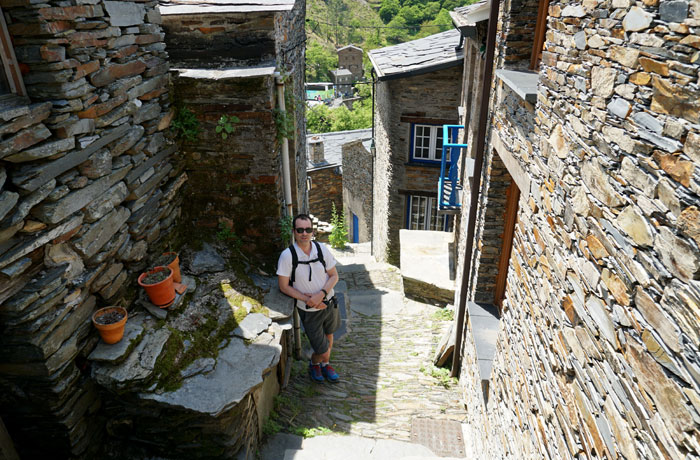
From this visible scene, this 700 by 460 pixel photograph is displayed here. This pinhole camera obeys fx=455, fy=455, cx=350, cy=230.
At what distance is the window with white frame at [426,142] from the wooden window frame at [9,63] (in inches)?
375

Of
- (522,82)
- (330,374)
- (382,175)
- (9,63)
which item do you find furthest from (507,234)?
(382,175)

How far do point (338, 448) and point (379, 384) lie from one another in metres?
1.63

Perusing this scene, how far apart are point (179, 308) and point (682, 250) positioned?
4.00m

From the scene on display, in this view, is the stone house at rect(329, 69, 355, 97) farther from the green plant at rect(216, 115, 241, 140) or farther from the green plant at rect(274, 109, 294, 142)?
the green plant at rect(216, 115, 241, 140)

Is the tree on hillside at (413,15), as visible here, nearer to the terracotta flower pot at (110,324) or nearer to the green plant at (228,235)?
the green plant at (228,235)

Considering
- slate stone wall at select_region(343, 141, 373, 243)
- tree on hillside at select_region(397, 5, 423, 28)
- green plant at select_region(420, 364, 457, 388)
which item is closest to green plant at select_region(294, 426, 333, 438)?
green plant at select_region(420, 364, 457, 388)

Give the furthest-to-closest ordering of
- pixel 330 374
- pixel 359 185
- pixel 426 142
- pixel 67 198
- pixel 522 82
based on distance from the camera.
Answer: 1. pixel 359 185
2. pixel 426 142
3. pixel 330 374
4. pixel 522 82
5. pixel 67 198

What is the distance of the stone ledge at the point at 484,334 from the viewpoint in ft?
14.2

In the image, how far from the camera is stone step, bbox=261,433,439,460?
438 centimetres

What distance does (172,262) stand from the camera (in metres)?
4.45

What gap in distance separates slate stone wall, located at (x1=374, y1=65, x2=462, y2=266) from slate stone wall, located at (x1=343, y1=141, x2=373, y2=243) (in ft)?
9.78

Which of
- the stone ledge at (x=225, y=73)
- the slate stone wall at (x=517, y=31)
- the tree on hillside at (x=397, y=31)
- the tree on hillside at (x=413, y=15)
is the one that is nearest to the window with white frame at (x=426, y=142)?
the slate stone wall at (x=517, y=31)

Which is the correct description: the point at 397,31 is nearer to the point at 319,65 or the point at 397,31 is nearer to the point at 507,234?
the point at 319,65

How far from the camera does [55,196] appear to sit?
2.98 meters
